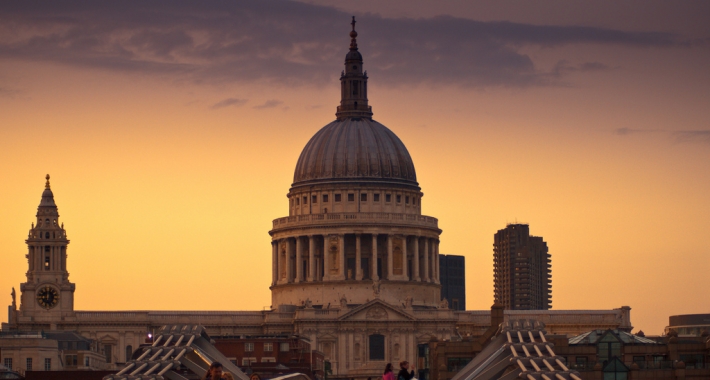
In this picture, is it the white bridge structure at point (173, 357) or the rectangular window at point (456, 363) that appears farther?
the rectangular window at point (456, 363)

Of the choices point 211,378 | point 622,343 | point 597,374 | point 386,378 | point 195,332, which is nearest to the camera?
point 211,378

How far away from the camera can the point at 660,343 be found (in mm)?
175375

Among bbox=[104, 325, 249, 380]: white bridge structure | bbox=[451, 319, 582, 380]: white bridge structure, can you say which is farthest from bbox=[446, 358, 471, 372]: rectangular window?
bbox=[104, 325, 249, 380]: white bridge structure

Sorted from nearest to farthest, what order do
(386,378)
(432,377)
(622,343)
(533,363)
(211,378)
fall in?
(211,378) < (386,378) < (533,363) < (622,343) < (432,377)

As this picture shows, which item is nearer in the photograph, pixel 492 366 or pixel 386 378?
pixel 386 378

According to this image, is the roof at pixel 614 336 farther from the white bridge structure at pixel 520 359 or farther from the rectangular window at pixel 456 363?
the white bridge structure at pixel 520 359

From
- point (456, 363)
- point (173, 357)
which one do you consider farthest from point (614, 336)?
point (173, 357)

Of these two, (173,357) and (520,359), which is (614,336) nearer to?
(520,359)

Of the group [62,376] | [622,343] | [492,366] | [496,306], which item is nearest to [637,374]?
[622,343]

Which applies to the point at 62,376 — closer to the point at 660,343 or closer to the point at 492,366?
the point at 660,343

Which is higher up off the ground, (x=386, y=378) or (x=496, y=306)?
(x=496, y=306)

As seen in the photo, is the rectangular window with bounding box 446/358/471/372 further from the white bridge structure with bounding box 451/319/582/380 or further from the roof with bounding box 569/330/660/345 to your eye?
the white bridge structure with bounding box 451/319/582/380

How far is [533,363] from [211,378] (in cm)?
2752

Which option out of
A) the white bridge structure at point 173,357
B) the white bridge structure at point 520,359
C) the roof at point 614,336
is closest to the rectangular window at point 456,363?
the roof at point 614,336
